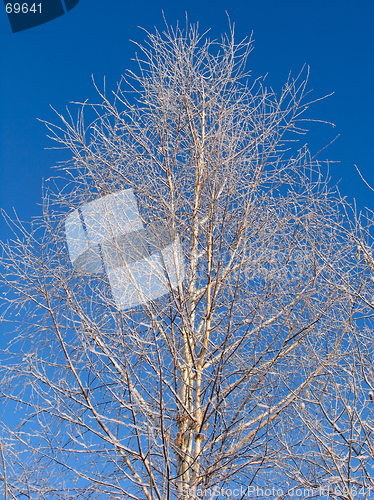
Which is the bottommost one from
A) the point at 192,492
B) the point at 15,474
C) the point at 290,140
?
the point at 192,492

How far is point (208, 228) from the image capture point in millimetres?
3617

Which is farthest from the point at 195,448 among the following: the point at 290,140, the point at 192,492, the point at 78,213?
the point at 290,140

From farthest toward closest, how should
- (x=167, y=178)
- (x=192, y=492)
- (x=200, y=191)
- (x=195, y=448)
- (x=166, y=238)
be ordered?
(x=200, y=191) → (x=167, y=178) → (x=166, y=238) → (x=195, y=448) → (x=192, y=492)

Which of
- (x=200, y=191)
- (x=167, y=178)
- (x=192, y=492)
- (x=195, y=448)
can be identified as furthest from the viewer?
(x=200, y=191)

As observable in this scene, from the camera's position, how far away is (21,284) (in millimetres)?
3480

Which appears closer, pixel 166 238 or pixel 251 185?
pixel 166 238

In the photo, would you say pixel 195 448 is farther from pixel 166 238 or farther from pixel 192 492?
pixel 166 238

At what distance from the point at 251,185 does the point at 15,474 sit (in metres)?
3.05

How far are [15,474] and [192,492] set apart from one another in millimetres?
1208

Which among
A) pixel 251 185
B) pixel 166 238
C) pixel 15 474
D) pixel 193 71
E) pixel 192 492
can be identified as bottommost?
pixel 192 492

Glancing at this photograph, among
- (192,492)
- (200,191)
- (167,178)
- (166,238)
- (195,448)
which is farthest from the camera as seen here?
(200,191)

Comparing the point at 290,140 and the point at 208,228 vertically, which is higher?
the point at 290,140

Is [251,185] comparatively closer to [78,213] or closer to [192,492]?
[78,213]

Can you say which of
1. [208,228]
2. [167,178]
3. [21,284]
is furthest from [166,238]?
[21,284]
